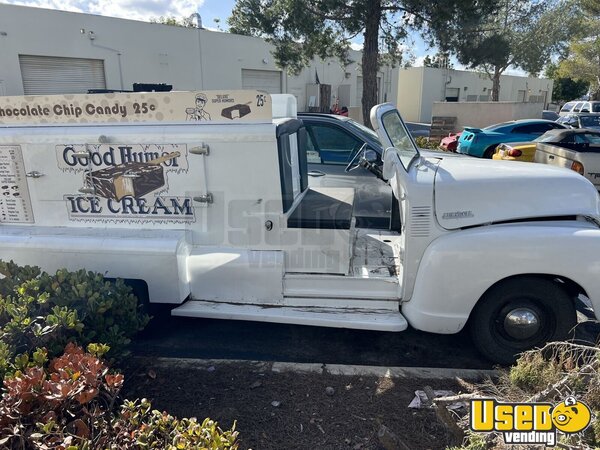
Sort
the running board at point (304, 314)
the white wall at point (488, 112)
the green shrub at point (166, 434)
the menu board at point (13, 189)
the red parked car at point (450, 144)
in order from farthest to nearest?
the white wall at point (488, 112) → the red parked car at point (450, 144) → the menu board at point (13, 189) → the running board at point (304, 314) → the green shrub at point (166, 434)

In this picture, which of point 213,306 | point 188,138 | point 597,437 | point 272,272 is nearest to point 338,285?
point 272,272

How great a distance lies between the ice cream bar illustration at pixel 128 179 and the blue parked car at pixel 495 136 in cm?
1213

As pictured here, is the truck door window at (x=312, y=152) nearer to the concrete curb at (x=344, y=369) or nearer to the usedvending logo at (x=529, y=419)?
the concrete curb at (x=344, y=369)

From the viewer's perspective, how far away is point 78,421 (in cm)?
202

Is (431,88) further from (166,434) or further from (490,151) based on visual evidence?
(166,434)

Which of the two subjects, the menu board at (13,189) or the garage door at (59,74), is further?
the garage door at (59,74)

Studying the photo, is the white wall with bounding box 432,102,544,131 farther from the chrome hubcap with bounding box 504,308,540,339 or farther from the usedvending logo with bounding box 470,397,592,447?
the usedvending logo with bounding box 470,397,592,447

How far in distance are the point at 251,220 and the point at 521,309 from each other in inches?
84.0

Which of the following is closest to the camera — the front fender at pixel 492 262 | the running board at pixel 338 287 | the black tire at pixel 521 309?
the front fender at pixel 492 262

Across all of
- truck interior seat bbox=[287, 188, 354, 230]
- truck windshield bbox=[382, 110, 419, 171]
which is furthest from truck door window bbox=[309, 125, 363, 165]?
truck windshield bbox=[382, 110, 419, 171]

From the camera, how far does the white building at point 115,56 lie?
1486 centimetres

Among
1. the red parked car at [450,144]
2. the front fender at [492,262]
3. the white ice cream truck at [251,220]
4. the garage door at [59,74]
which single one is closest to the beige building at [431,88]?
the red parked car at [450,144]

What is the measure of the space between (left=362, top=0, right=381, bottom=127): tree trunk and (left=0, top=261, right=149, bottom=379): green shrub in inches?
440

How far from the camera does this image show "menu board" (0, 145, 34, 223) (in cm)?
362
